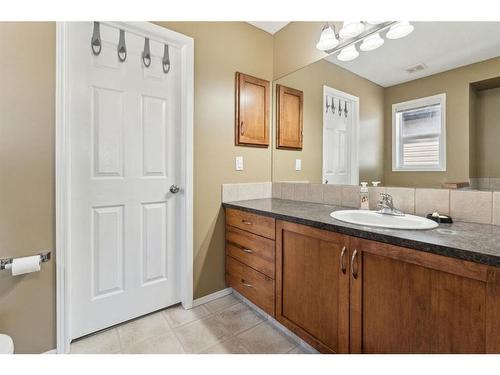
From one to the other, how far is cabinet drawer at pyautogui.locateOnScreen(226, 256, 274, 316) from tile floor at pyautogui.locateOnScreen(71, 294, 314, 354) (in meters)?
0.15

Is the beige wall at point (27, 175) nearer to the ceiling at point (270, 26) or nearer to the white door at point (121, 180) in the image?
the white door at point (121, 180)

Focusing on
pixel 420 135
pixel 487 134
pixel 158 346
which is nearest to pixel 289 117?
pixel 420 135

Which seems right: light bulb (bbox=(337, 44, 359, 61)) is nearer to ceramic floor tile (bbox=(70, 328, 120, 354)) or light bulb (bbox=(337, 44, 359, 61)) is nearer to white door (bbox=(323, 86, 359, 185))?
white door (bbox=(323, 86, 359, 185))

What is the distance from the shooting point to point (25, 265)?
1.14 metres

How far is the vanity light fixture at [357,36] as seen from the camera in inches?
55.1

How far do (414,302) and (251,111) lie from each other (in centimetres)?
173

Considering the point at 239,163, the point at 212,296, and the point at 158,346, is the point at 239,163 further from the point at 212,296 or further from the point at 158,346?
the point at 158,346

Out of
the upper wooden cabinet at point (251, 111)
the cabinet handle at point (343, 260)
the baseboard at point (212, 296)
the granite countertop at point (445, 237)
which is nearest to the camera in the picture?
the granite countertop at point (445, 237)

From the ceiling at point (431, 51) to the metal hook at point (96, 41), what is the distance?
1.69 meters

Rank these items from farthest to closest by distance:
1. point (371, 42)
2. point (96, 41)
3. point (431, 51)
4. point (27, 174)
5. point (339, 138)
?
point (339, 138), point (371, 42), point (96, 41), point (431, 51), point (27, 174)

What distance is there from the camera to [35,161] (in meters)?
1.21

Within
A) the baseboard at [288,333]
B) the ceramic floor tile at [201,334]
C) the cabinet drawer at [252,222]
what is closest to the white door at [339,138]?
the cabinet drawer at [252,222]

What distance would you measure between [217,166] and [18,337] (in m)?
1.50
